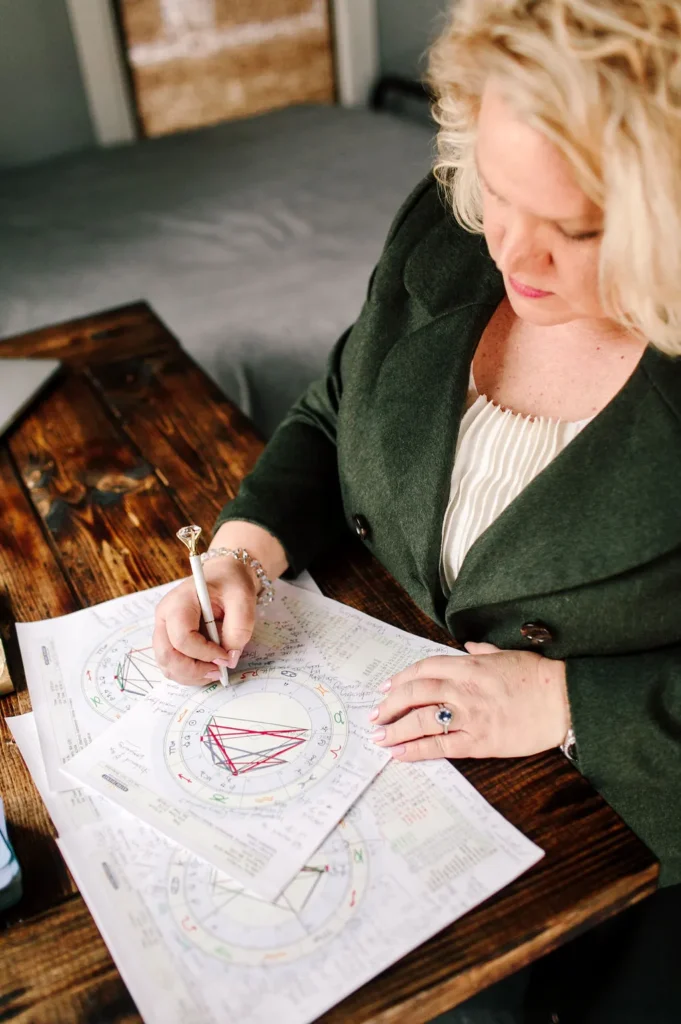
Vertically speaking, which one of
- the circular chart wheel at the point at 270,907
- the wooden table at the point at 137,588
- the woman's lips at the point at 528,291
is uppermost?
the woman's lips at the point at 528,291

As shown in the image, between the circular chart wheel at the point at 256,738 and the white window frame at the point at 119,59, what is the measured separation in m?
3.55

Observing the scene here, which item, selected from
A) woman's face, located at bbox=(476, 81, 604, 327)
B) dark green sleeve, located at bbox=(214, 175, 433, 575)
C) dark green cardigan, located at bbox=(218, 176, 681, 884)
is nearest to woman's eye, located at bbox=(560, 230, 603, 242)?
woman's face, located at bbox=(476, 81, 604, 327)

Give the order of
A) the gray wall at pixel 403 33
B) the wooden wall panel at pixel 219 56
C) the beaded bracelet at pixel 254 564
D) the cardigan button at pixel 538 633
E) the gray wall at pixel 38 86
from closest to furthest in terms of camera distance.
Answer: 1. the cardigan button at pixel 538 633
2. the beaded bracelet at pixel 254 564
3. the gray wall at pixel 38 86
4. the wooden wall panel at pixel 219 56
5. the gray wall at pixel 403 33

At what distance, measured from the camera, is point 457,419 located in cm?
94

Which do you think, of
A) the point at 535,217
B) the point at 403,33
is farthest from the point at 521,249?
the point at 403,33

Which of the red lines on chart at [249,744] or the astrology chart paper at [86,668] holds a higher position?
the red lines on chart at [249,744]

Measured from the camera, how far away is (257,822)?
721 mm

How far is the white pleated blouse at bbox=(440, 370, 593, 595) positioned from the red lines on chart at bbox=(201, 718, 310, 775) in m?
0.24

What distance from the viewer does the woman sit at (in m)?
0.68

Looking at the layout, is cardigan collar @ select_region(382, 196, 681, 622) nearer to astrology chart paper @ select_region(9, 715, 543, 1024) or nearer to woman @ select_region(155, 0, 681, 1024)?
woman @ select_region(155, 0, 681, 1024)

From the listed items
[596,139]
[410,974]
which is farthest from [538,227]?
[410,974]

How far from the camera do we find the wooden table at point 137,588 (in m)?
0.63

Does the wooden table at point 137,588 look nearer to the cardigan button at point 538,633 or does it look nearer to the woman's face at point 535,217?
the cardigan button at point 538,633

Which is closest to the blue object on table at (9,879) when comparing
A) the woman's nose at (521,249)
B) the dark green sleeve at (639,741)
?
the dark green sleeve at (639,741)
